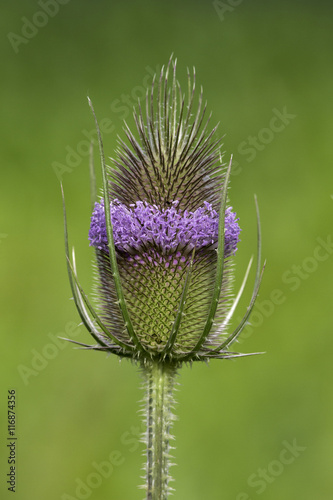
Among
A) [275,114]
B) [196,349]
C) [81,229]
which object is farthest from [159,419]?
[275,114]

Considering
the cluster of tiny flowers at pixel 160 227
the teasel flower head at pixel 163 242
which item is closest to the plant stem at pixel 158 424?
the teasel flower head at pixel 163 242

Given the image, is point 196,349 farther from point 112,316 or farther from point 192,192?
point 192,192

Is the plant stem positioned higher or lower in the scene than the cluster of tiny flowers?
lower

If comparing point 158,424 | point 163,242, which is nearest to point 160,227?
point 163,242

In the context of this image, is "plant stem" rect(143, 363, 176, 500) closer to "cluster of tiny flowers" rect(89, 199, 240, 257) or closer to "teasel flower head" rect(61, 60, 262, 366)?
"teasel flower head" rect(61, 60, 262, 366)

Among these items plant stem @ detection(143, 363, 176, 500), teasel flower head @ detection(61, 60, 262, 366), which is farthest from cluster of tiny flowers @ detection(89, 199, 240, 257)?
plant stem @ detection(143, 363, 176, 500)

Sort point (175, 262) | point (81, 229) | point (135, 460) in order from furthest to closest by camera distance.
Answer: point (81, 229) < point (135, 460) < point (175, 262)

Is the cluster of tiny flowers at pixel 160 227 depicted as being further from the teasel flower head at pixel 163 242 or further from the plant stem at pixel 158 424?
the plant stem at pixel 158 424
